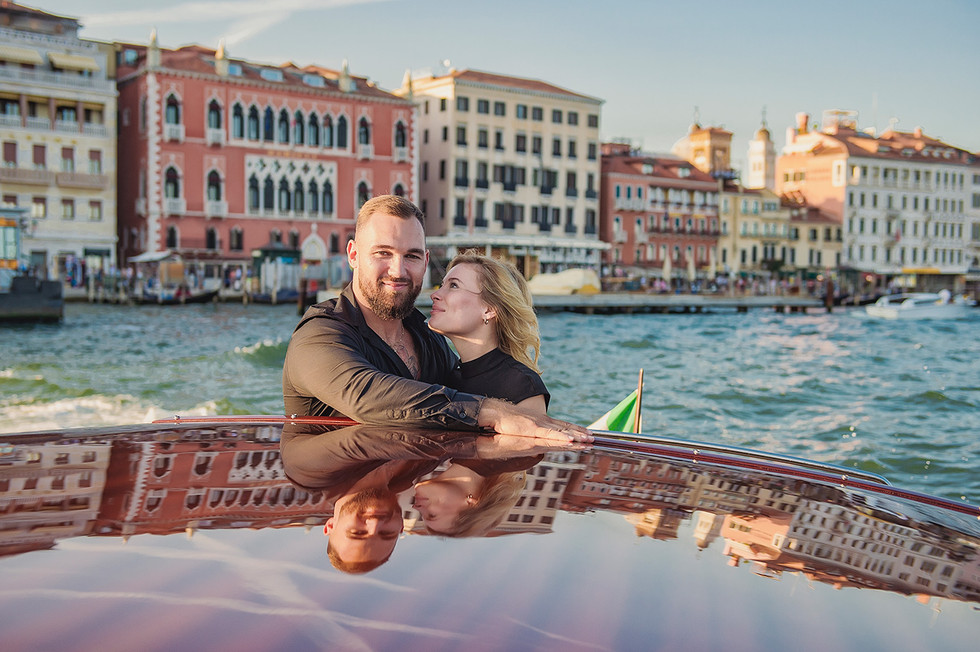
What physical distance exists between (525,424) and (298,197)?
1404 inches

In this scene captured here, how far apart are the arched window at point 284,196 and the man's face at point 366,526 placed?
35748 mm

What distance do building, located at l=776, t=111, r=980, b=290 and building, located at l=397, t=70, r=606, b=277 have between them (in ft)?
58.8

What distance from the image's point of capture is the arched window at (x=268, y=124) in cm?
3559

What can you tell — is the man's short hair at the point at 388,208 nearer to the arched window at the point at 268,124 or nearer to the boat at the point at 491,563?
the boat at the point at 491,563

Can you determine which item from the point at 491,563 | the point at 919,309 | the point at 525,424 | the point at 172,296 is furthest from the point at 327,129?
the point at 491,563

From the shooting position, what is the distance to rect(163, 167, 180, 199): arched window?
3341cm

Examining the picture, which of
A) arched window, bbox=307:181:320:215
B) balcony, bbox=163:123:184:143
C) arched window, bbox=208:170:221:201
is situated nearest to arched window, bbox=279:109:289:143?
arched window, bbox=307:181:320:215

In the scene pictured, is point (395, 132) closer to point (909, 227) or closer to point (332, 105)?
point (332, 105)

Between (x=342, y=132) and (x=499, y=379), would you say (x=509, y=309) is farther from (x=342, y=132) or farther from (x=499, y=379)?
(x=342, y=132)

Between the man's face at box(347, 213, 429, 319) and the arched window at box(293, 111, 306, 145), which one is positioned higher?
the arched window at box(293, 111, 306, 145)

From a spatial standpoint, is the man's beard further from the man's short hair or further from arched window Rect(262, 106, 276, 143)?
arched window Rect(262, 106, 276, 143)

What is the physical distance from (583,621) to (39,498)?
0.89m

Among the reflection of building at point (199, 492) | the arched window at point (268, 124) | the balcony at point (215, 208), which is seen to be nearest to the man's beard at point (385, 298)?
the reflection of building at point (199, 492)

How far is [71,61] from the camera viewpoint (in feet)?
106
